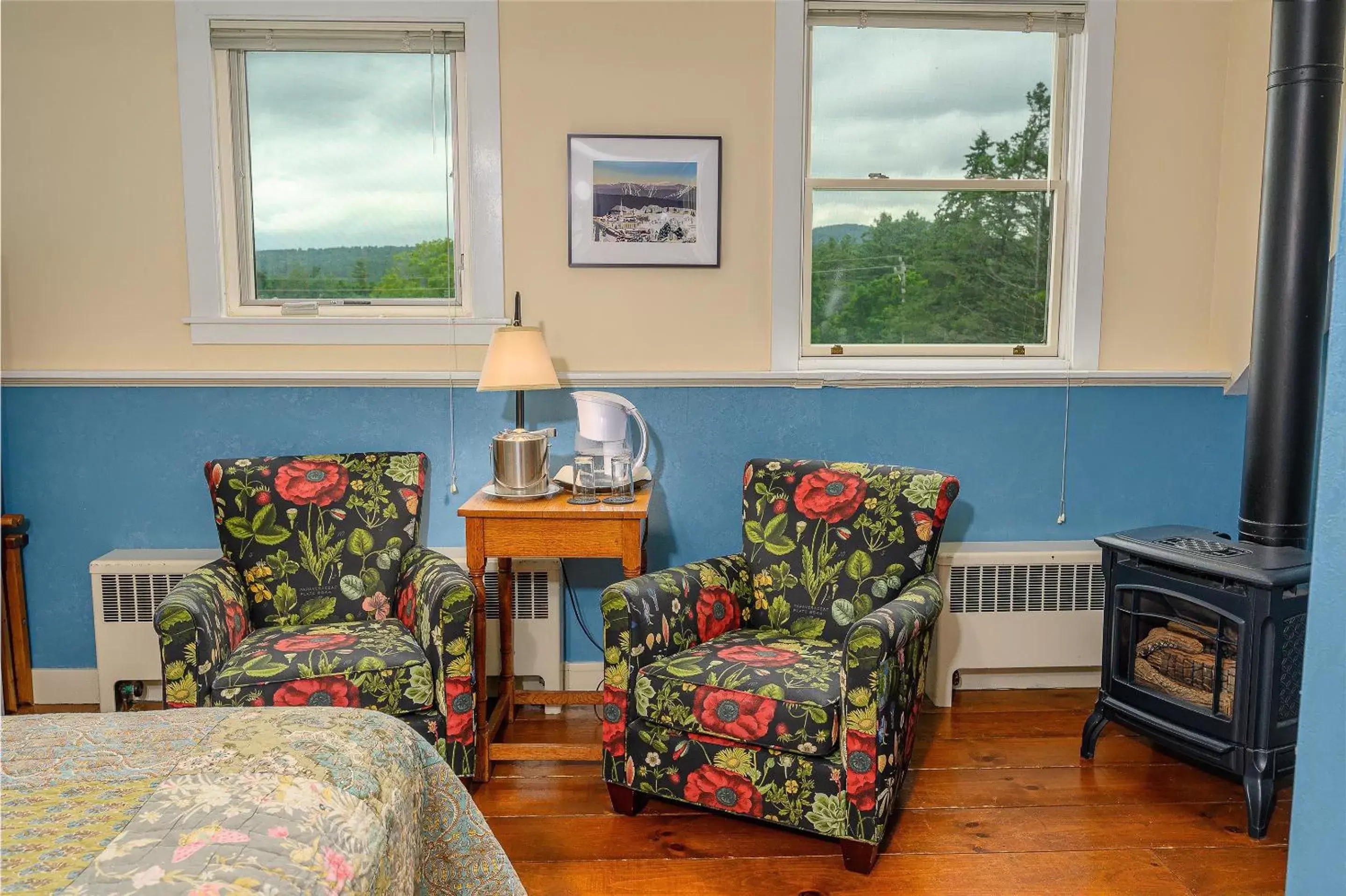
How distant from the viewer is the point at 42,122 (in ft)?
10.6

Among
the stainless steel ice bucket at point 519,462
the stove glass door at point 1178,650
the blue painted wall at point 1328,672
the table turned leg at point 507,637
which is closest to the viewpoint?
the blue painted wall at point 1328,672

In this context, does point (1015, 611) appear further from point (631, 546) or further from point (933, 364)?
point (631, 546)

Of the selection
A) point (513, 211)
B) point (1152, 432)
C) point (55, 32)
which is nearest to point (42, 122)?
point (55, 32)

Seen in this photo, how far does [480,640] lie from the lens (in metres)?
2.79

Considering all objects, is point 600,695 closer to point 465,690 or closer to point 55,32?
point 465,690

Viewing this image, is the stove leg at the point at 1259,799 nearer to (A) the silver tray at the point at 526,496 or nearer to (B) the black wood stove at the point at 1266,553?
(B) the black wood stove at the point at 1266,553

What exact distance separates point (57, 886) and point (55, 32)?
3.02 meters

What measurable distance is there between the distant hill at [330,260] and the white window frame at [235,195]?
0.32 feet

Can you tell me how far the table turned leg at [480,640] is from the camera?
2.79m

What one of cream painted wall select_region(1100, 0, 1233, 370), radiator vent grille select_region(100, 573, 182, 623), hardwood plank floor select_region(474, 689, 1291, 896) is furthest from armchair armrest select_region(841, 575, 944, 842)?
radiator vent grille select_region(100, 573, 182, 623)

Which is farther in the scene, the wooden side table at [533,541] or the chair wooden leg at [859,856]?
the wooden side table at [533,541]

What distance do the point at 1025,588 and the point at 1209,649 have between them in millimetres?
748

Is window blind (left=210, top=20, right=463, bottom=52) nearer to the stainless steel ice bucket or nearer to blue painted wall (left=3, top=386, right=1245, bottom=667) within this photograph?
blue painted wall (left=3, top=386, right=1245, bottom=667)

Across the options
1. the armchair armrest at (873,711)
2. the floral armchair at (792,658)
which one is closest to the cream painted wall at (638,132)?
the floral armchair at (792,658)
